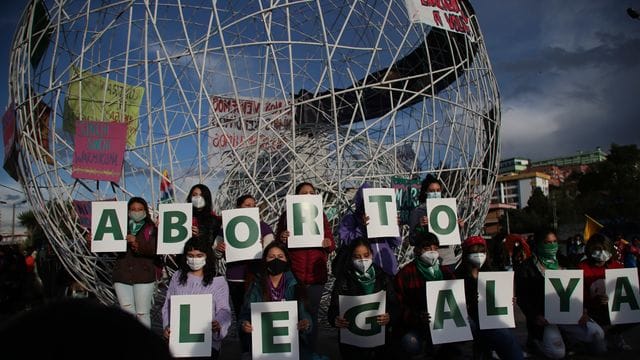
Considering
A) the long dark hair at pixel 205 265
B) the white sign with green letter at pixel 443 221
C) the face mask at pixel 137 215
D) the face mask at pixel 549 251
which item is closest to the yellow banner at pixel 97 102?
the face mask at pixel 137 215

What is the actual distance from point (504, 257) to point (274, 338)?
18.5ft

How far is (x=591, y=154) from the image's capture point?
570 ft

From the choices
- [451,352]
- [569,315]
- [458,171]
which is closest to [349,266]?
[451,352]

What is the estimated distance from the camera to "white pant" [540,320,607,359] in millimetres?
5973

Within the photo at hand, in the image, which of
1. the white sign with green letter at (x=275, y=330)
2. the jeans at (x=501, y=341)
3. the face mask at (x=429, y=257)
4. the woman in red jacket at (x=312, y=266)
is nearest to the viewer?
the white sign with green letter at (x=275, y=330)

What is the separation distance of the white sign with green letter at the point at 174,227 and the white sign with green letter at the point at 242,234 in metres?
0.46

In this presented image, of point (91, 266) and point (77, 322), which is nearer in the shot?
point (77, 322)

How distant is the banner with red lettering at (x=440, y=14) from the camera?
7.33 metres

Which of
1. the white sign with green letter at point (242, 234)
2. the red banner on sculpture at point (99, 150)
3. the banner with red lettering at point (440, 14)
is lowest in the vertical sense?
the white sign with green letter at point (242, 234)

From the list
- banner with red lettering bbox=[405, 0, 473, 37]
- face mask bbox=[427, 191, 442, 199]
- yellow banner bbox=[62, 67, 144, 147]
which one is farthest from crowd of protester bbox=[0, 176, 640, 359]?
yellow banner bbox=[62, 67, 144, 147]

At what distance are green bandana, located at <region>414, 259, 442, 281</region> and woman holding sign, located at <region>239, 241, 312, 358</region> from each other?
1.42 m

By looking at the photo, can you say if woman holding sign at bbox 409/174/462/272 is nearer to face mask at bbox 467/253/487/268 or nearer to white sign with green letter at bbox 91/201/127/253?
face mask at bbox 467/253/487/268

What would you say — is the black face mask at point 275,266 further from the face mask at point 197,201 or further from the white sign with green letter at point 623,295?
the white sign with green letter at point 623,295

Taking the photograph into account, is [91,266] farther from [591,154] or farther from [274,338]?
[591,154]
